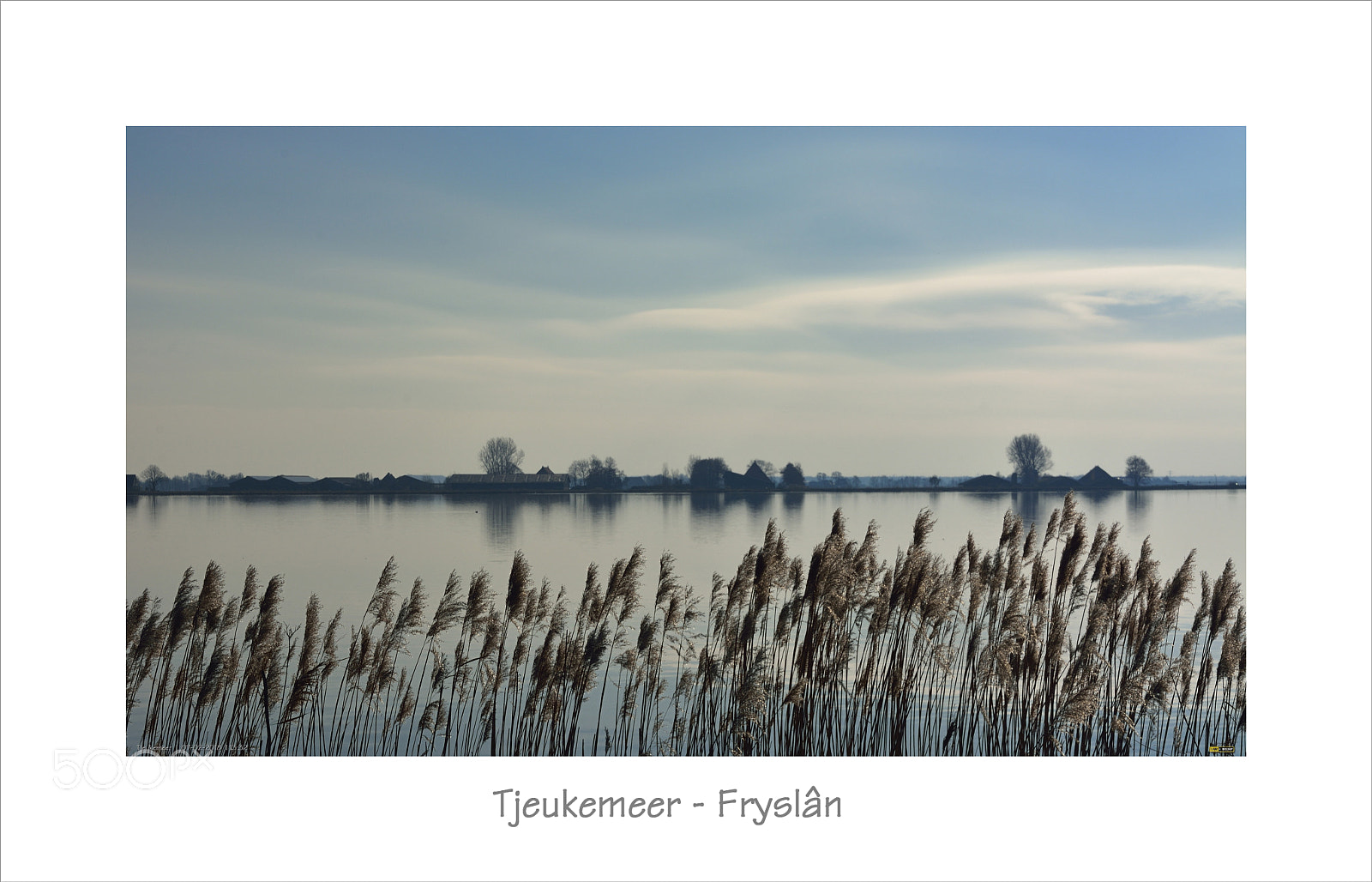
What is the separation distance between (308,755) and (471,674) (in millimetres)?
998

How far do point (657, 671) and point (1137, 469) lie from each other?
3.45m

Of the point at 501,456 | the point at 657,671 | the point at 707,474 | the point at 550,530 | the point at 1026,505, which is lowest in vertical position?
the point at 657,671

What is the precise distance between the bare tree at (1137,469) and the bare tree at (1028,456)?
52cm

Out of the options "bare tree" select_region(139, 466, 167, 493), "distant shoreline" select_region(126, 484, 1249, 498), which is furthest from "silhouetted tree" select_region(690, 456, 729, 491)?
"bare tree" select_region(139, 466, 167, 493)

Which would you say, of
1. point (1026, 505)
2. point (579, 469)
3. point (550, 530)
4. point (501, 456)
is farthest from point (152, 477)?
point (1026, 505)

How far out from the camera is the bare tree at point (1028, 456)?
5.27m

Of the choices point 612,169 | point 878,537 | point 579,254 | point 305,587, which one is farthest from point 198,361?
point 878,537

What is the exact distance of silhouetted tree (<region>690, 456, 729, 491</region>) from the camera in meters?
5.59

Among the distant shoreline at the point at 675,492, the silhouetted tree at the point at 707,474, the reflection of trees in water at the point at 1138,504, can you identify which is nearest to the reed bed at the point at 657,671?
the reflection of trees in water at the point at 1138,504

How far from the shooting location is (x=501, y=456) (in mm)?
5473

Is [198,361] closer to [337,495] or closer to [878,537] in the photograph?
[337,495]

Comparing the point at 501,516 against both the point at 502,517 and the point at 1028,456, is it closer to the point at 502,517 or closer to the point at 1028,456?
the point at 502,517

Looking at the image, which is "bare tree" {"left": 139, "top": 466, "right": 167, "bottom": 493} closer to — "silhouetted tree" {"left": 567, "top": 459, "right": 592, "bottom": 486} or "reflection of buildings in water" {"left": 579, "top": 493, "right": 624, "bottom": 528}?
"silhouetted tree" {"left": 567, "top": 459, "right": 592, "bottom": 486}

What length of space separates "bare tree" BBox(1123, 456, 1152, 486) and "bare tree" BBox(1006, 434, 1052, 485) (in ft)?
1.72
